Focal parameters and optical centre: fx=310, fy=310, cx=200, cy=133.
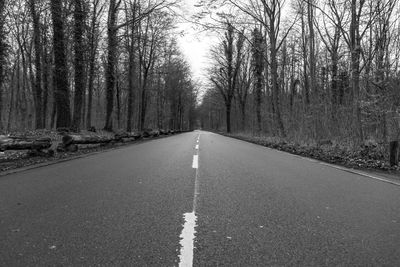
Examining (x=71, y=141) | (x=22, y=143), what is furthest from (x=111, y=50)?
A: (x=22, y=143)

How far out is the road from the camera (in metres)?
2.95

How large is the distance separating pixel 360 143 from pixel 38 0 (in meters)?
17.6

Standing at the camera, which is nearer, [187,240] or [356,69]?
[187,240]

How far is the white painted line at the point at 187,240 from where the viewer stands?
282 centimetres

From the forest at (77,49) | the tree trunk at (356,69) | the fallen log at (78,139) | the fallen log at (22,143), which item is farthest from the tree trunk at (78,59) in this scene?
the tree trunk at (356,69)

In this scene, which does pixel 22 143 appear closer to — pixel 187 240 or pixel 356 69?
pixel 187 240

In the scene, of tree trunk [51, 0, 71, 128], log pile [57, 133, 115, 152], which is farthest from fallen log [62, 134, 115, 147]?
tree trunk [51, 0, 71, 128]

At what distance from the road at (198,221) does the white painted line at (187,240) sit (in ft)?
0.04

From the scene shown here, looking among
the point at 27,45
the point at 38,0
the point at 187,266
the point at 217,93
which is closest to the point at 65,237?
the point at 187,266

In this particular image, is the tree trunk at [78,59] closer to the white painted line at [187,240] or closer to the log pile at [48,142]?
the log pile at [48,142]

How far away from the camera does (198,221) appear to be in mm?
3986

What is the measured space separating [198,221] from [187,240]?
0.67 metres

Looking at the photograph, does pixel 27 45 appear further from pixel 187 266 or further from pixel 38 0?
pixel 187 266

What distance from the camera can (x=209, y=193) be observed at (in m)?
5.57
